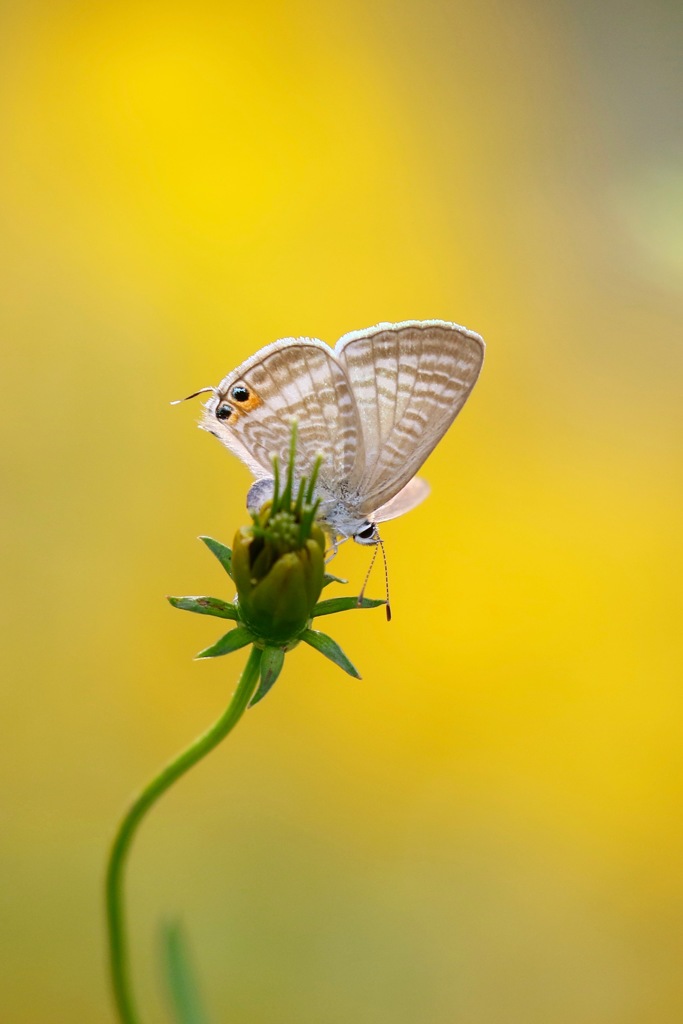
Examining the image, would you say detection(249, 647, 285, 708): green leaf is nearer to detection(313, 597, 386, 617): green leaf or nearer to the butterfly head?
detection(313, 597, 386, 617): green leaf

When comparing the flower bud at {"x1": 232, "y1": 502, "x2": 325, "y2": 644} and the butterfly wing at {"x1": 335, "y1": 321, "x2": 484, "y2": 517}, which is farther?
the butterfly wing at {"x1": 335, "y1": 321, "x2": 484, "y2": 517}

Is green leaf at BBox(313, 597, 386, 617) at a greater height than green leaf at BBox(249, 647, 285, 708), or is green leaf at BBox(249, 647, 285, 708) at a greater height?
green leaf at BBox(313, 597, 386, 617)

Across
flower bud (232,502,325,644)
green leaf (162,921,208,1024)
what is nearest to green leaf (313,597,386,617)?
flower bud (232,502,325,644)

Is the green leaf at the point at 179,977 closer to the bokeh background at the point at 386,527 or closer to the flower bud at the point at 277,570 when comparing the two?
the flower bud at the point at 277,570

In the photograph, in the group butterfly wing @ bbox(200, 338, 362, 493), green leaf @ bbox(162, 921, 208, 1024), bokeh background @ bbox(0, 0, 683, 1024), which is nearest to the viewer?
green leaf @ bbox(162, 921, 208, 1024)

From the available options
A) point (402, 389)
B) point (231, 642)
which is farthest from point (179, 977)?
point (402, 389)

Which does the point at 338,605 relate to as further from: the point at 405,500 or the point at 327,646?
the point at 405,500
